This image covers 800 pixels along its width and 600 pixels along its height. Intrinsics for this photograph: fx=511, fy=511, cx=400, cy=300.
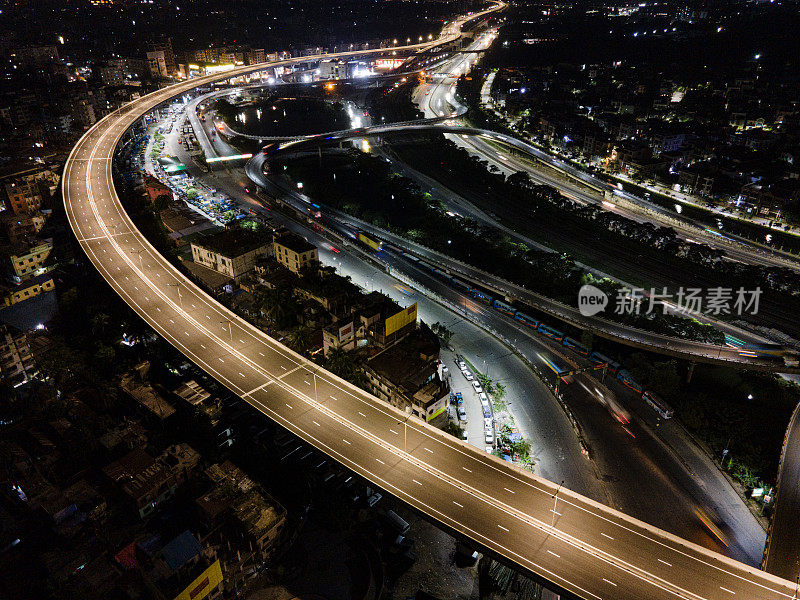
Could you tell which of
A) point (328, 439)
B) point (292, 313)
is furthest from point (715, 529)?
point (292, 313)

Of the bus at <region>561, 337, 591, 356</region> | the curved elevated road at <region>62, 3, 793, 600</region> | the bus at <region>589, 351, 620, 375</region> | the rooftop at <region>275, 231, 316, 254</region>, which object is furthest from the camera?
the rooftop at <region>275, 231, 316, 254</region>

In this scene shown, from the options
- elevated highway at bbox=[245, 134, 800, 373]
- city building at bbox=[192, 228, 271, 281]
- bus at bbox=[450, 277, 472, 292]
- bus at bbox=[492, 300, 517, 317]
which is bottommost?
bus at bbox=[492, 300, 517, 317]

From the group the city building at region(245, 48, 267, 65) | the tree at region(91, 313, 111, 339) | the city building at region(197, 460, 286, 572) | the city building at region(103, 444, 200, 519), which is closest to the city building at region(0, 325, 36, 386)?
the tree at region(91, 313, 111, 339)

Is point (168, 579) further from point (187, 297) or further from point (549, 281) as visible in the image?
point (549, 281)

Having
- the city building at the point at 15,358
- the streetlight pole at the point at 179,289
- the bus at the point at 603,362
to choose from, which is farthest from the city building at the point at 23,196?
the bus at the point at 603,362

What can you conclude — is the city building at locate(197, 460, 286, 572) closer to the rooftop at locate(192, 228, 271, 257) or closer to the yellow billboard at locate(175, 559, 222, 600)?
the yellow billboard at locate(175, 559, 222, 600)

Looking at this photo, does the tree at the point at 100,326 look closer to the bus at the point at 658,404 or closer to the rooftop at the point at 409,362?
the rooftop at the point at 409,362
